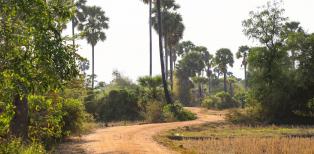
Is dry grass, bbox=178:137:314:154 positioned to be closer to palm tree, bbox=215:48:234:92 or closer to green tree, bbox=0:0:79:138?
green tree, bbox=0:0:79:138

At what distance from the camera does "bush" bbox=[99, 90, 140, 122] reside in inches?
1861

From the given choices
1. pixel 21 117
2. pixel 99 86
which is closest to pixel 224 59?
pixel 99 86

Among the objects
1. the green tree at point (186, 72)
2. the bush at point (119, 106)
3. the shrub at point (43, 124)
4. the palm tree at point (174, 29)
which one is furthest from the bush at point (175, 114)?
the green tree at point (186, 72)

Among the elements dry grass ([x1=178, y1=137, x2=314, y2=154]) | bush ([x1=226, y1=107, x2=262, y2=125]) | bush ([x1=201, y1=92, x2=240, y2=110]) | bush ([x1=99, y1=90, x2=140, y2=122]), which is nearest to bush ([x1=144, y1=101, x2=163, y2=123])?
bush ([x1=99, y1=90, x2=140, y2=122])

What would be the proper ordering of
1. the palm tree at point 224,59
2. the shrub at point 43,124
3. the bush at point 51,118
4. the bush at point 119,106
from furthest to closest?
the palm tree at point 224,59
the bush at point 119,106
the shrub at point 43,124
the bush at point 51,118

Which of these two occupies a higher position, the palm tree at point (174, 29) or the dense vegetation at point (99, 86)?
the palm tree at point (174, 29)

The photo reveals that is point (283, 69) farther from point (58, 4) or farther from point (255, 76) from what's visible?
point (58, 4)

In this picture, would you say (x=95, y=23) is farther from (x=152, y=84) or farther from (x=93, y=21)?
(x=152, y=84)

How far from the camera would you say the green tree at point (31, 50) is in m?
9.92

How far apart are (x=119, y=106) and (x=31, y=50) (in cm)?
3714

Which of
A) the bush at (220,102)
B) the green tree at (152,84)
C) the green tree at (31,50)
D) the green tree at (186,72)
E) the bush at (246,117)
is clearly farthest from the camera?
the green tree at (186,72)

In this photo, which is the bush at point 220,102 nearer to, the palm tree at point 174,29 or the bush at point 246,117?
the palm tree at point 174,29

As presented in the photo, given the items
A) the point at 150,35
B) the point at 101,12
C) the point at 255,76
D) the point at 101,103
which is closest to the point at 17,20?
the point at 255,76

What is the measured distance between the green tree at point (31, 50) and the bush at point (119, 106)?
36413 mm
